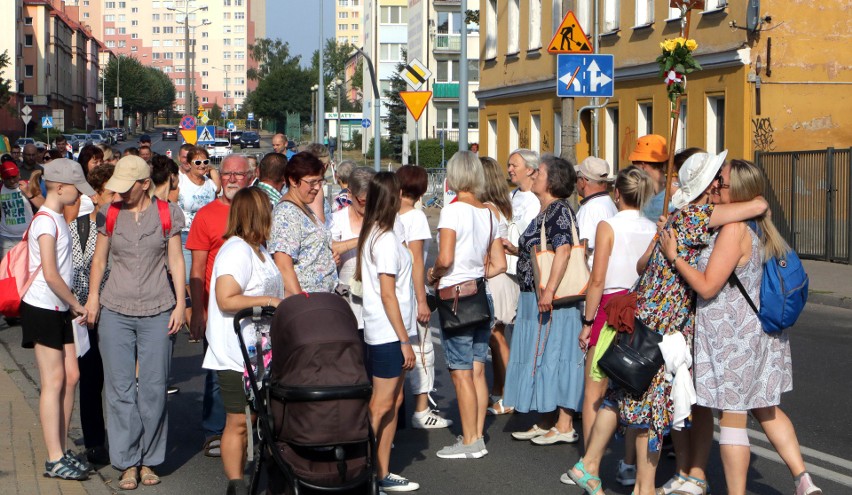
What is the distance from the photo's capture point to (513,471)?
7207mm

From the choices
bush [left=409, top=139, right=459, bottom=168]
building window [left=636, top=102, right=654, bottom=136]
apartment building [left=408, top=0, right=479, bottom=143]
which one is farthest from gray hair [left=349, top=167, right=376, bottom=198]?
apartment building [left=408, top=0, right=479, bottom=143]

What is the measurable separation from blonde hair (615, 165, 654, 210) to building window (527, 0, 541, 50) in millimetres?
29048

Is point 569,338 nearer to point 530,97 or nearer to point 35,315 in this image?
point 35,315

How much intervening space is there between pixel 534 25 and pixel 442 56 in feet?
144

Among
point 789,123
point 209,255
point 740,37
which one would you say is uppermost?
point 740,37

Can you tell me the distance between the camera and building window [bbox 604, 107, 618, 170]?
102ft

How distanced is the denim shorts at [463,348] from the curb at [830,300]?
9569mm

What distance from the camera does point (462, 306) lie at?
7637mm

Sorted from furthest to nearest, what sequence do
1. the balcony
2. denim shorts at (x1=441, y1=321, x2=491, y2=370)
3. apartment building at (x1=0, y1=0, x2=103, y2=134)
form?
1. apartment building at (x1=0, y1=0, x2=103, y2=134)
2. the balcony
3. denim shorts at (x1=441, y1=321, x2=491, y2=370)

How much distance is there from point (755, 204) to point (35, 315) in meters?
4.09

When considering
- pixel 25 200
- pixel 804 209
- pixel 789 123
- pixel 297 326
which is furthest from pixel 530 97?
pixel 297 326

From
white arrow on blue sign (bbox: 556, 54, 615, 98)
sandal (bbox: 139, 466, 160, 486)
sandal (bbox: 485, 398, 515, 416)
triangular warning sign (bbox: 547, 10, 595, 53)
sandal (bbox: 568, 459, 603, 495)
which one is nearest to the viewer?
sandal (bbox: 568, 459, 603, 495)

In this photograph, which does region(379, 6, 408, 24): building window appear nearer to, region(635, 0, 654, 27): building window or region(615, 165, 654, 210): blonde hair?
region(635, 0, 654, 27): building window

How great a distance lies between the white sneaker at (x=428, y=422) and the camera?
8406mm
